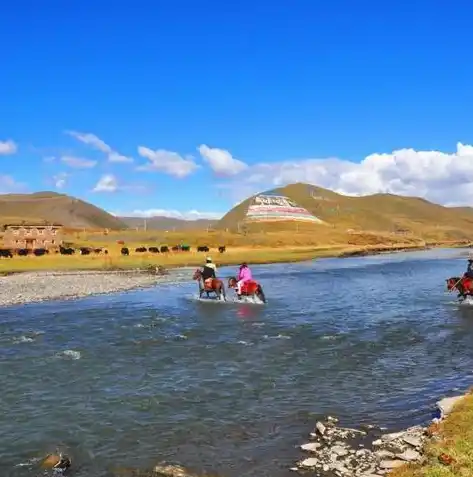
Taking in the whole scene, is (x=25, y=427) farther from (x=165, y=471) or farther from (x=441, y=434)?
(x=441, y=434)

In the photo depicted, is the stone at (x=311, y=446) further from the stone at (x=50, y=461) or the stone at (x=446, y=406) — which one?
the stone at (x=50, y=461)

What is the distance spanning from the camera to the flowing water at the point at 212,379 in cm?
1302

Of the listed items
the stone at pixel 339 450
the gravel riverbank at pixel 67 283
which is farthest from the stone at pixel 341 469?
the gravel riverbank at pixel 67 283

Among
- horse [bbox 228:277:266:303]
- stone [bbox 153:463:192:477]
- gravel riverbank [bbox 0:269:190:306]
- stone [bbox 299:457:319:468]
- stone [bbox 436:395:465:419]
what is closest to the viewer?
stone [bbox 153:463:192:477]

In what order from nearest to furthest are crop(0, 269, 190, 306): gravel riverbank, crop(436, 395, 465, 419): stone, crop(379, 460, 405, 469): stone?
crop(379, 460, 405, 469): stone
crop(436, 395, 465, 419): stone
crop(0, 269, 190, 306): gravel riverbank

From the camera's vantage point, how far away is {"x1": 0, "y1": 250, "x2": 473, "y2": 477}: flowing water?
13016 mm

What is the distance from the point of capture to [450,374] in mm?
18938

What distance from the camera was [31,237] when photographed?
11038 centimetres

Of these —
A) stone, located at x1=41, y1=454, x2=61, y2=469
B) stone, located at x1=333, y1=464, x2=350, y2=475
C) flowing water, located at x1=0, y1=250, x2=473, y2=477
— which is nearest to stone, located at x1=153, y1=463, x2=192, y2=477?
flowing water, located at x1=0, y1=250, x2=473, y2=477

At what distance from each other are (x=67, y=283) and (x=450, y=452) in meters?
49.6

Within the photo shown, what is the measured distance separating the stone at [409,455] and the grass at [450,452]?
0.27 meters

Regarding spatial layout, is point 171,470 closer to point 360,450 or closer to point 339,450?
point 339,450

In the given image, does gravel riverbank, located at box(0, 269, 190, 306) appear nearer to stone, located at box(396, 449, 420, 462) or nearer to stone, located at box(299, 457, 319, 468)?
stone, located at box(299, 457, 319, 468)

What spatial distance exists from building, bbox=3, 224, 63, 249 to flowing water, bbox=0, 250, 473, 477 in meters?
78.8
